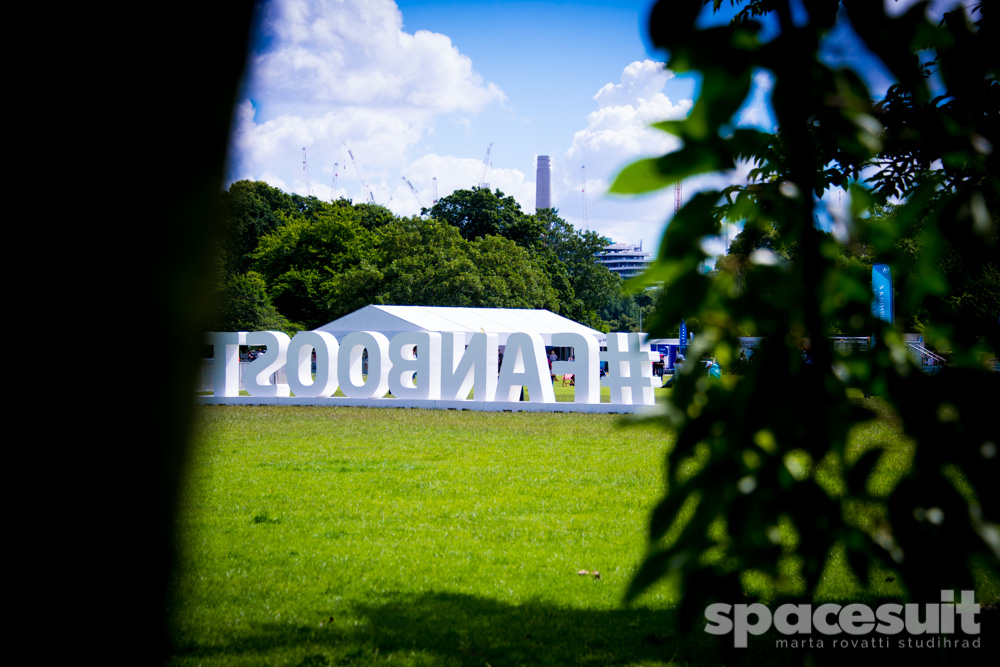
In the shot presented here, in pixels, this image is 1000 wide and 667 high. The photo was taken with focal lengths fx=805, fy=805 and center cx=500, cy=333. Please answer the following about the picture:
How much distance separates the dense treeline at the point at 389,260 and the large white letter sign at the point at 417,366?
14560mm

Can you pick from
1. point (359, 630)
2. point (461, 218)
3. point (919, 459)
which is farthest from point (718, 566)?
point (461, 218)

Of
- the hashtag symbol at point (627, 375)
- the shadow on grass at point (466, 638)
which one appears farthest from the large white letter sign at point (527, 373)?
the shadow on grass at point (466, 638)

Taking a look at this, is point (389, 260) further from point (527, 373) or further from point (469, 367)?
point (527, 373)

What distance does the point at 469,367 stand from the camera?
21.1m

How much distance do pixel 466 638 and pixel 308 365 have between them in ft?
56.2

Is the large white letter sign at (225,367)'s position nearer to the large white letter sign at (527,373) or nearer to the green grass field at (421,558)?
the large white letter sign at (527,373)

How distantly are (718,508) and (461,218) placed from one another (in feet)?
195

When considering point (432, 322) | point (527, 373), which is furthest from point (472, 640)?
point (432, 322)

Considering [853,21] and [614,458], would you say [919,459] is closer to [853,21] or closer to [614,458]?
[853,21]

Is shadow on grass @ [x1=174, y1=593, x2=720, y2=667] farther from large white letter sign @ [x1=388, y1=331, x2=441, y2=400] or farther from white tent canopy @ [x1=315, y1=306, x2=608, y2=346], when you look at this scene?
white tent canopy @ [x1=315, y1=306, x2=608, y2=346]

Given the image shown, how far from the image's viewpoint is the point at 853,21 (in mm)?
1140

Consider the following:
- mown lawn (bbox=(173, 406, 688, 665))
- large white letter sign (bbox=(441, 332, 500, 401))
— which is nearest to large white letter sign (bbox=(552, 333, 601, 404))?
large white letter sign (bbox=(441, 332, 500, 401))

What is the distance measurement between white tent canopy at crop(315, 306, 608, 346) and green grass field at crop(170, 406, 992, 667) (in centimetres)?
1403

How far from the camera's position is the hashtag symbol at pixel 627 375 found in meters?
19.9
